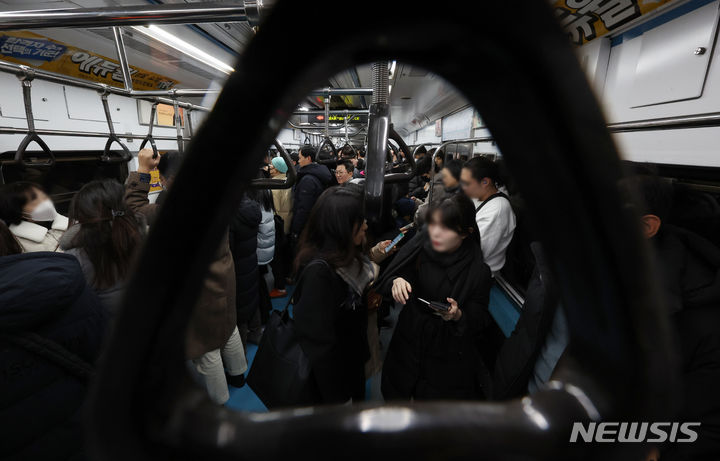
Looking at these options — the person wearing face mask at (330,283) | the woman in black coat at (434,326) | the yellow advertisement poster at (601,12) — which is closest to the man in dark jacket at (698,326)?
the woman in black coat at (434,326)

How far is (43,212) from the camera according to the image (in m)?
1.47

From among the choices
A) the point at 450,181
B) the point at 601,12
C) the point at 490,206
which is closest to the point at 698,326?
the point at 490,206

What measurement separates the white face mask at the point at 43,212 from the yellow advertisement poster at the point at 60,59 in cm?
175

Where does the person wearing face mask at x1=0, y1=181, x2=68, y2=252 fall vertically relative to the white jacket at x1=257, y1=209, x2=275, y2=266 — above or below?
above

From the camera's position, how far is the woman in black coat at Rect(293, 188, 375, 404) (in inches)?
45.0

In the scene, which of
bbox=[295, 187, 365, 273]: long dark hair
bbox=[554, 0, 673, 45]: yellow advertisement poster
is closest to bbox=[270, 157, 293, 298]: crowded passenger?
bbox=[295, 187, 365, 273]: long dark hair

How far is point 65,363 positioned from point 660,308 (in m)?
1.46

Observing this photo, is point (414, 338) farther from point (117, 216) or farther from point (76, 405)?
point (117, 216)

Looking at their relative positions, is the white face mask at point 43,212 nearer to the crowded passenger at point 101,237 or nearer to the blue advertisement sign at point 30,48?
the crowded passenger at point 101,237

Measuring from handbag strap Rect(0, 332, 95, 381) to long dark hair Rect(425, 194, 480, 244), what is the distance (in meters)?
1.16

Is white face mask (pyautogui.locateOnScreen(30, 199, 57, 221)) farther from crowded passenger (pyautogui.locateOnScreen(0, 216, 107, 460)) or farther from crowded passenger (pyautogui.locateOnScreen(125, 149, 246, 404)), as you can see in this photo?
crowded passenger (pyautogui.locateOnScreen(0, 216, 107, 460))

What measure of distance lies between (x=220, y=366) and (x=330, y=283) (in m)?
1.10

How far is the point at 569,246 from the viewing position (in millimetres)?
120

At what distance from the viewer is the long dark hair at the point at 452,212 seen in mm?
248
